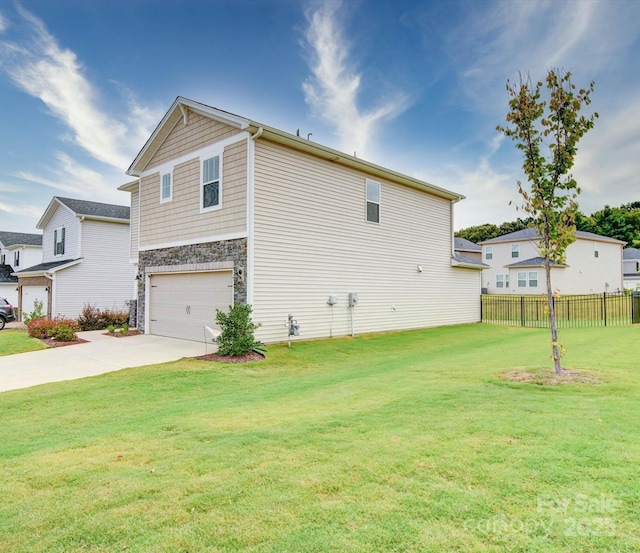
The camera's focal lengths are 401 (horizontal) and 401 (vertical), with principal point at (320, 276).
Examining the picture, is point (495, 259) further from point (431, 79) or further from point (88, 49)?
point (88, 49)

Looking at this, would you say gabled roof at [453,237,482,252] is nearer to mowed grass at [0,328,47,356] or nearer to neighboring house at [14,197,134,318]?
neighboring house at [14,197,134,318]

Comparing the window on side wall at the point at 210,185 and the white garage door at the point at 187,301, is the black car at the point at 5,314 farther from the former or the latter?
the window on side wall at the point at 210,185

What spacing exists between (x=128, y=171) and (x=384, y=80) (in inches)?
403

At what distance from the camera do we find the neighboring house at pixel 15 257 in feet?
96.9

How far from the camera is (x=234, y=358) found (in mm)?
9359

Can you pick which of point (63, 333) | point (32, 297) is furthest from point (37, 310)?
point (63, 333)

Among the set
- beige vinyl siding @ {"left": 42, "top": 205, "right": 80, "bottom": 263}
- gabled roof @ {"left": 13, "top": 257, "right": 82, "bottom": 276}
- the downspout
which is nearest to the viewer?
the downspout

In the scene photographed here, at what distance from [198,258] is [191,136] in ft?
13.1

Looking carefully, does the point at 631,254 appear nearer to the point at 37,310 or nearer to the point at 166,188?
the point at 166,188

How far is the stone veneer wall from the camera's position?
35.9 feet

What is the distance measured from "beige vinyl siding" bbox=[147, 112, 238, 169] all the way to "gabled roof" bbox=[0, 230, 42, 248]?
22.3 m

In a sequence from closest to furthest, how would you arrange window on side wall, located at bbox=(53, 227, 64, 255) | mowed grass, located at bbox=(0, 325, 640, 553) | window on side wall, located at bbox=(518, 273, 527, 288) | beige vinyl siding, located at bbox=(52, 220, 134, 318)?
1. mowed grass, located at bbox=(0, 325, 640, 553)
2. beige vinyl siding, located at bbox=(52, 220, 134, 318)
3. window on side wall, located at bbox=(53, 227, 64, 255)
4. window on side wall, located at bbox=(518, 273, 527, 288)

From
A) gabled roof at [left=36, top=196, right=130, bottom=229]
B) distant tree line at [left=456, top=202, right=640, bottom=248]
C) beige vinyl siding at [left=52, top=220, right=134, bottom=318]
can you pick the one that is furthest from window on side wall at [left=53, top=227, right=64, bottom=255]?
distant tree line at [left=456, top=202, right=640, bottom=248]

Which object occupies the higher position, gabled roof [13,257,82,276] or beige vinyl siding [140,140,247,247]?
beige vinyl siding [140,140,247,247]
